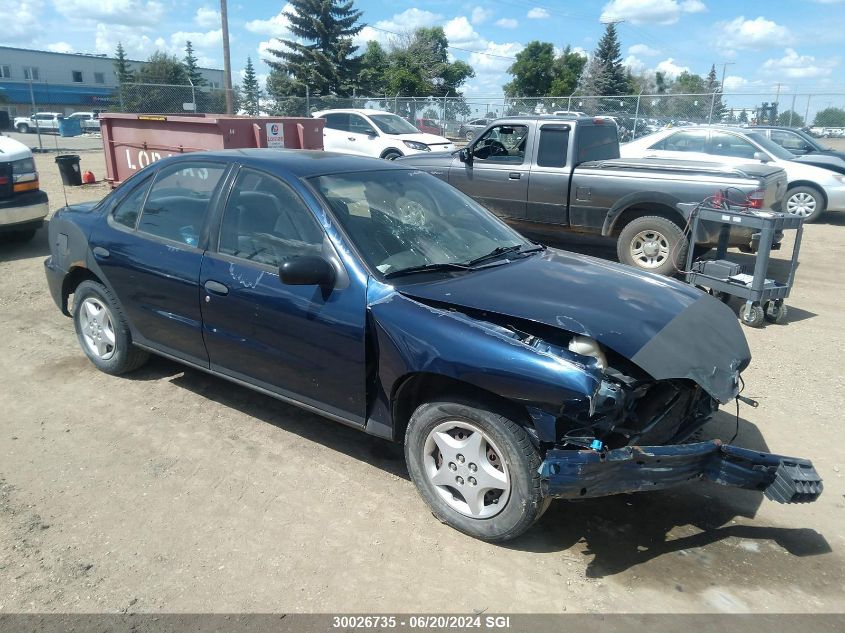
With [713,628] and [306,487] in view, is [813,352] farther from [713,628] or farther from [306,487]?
[306,487]

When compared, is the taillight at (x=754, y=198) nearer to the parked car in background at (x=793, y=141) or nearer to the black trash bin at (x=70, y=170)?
the parked car in background at (x=793, y=141)

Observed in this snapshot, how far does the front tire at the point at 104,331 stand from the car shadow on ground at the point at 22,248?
438cm

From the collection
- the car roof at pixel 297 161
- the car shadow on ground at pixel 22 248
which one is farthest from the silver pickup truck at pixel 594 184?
the car shadow on ground at pixel 22 248

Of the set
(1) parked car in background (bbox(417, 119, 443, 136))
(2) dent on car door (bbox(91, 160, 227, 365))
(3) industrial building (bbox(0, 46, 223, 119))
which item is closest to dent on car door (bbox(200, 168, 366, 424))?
(2) dent on car door (bbox(91, 160, 227, 365))

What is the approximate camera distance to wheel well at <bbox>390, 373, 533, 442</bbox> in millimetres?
2861

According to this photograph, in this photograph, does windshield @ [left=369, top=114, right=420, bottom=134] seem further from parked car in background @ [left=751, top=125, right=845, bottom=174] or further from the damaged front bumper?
the damaged front bumper

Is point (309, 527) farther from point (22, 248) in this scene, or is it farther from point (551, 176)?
point (22, 248)

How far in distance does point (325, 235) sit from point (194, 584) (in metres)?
1.79

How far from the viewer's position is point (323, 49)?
152 ft

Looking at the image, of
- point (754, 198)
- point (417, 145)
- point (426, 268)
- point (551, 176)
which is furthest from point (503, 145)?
point (417, 145)

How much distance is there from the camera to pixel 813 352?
5734 mm

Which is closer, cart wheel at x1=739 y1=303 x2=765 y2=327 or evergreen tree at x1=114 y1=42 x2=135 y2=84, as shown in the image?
cart wheel at x1=739 y1=303 x2=765 y2=327

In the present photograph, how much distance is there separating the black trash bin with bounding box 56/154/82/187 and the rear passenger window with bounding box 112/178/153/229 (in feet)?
31.5

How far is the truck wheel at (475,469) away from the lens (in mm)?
2828
